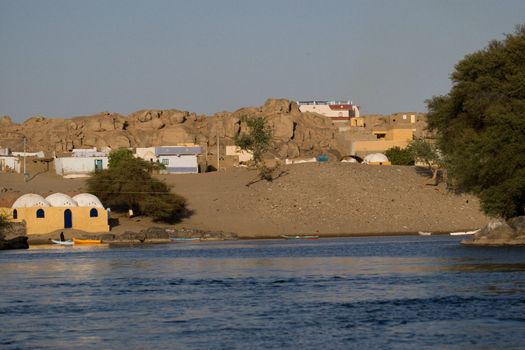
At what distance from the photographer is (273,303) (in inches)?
1238

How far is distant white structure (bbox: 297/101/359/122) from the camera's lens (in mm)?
184250

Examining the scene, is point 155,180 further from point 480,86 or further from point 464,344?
point 464,344

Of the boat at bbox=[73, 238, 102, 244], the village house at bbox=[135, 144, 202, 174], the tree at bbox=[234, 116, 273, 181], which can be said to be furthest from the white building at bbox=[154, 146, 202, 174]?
the boat at bbox=[73, 238, 102, 244]

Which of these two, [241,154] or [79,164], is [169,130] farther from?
[79,164]

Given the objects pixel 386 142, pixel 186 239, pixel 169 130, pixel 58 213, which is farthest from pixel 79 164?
pixel 169 130

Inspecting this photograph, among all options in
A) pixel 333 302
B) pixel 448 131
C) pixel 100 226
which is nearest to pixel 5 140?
pixel 100 226

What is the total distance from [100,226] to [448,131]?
1292 inches

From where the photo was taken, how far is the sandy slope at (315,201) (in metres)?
94.8

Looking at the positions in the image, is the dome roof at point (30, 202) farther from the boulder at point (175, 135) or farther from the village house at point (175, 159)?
the boulder at point (175, 135)

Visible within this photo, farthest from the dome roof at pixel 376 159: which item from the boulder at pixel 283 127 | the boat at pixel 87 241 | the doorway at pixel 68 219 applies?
the boat at pixel 87 241

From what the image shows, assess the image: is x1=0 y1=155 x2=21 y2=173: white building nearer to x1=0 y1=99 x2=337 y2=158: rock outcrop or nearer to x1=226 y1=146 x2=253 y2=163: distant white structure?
x1=226 y1=146 x2=253 y2=163: distant white structure

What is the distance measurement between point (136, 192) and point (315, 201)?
55.1ft

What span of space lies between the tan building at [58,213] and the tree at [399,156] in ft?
138

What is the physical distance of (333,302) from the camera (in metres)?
31.2
